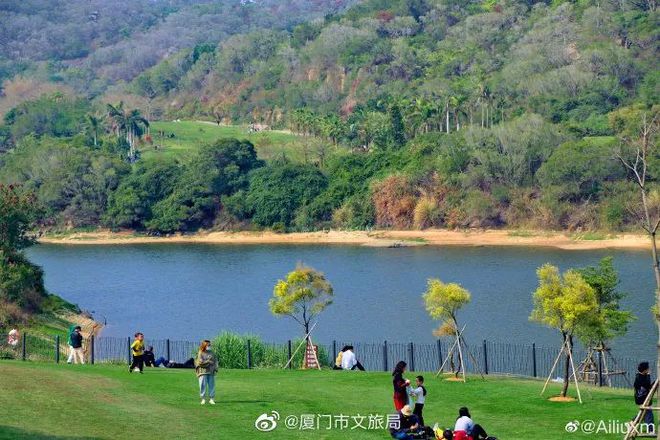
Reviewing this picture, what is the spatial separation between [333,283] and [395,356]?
3408cm

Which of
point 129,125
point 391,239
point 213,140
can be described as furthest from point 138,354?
point 213,140

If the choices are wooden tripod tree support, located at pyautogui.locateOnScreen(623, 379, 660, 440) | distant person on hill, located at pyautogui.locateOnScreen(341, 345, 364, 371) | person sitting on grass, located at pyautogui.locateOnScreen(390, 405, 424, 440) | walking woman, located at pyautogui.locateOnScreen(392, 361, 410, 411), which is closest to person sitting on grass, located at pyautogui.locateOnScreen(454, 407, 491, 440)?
person sitting on grass, located at pyautogui.locateOnScreen(390, 405, 424, 440)

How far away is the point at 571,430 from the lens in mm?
27828

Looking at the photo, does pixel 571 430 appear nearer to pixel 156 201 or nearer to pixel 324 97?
pixel 156 201

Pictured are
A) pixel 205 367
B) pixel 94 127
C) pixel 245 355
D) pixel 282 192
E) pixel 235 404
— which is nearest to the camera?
pixel 205 367

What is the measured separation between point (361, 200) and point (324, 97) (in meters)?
71.6

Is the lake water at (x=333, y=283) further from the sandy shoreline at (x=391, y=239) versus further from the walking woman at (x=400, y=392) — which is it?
the walking woman at (x=400, y=392)

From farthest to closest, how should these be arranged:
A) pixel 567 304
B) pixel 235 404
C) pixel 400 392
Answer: pixel 567 304 < pixel 235 404 < pixel 400 392

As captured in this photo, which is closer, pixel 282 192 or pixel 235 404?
pixel 235 404

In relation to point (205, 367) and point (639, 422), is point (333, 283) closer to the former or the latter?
point (205, 367)

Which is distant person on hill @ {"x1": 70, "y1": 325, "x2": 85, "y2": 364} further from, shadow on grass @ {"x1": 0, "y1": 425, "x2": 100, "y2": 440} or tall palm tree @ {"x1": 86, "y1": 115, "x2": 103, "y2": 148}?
tall palm tree @ {"x1": 86, "y1": 115, "x2": 103, "y2": 148}

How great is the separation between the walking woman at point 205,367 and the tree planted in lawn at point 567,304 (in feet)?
29.6

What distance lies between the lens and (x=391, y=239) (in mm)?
123500

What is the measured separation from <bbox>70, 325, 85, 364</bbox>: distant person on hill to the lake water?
2390 cm
